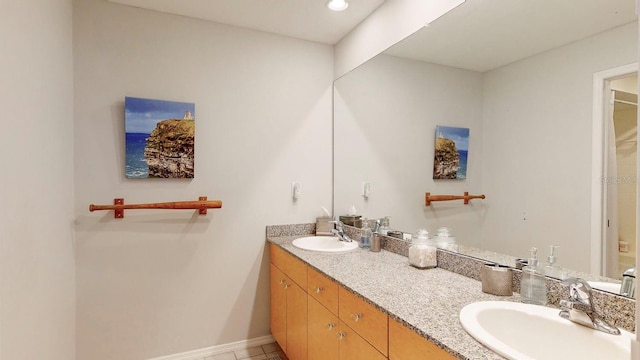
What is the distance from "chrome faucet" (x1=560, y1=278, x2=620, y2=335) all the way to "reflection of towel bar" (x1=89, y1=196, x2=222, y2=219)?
1.93 m

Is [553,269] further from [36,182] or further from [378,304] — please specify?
[36,182]

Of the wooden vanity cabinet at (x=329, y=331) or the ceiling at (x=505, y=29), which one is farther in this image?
the wooden vanity cabinet at (x=329, y=331)

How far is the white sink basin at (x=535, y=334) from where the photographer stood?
892 millimetres

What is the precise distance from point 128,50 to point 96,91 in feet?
1.09

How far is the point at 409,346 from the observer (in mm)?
1033

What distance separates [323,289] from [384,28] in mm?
1633

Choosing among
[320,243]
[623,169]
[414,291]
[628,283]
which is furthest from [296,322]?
[623,169]

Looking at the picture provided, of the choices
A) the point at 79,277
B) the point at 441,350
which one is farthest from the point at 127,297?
the point at 441,350

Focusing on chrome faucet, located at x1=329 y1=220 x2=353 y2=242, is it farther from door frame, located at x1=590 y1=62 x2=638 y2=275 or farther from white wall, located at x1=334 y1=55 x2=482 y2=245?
door frame, located at x1=590 y1=62 x2=638 y2=275

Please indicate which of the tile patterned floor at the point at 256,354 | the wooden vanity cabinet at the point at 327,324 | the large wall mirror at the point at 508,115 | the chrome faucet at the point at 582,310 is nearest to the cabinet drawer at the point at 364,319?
the wooden vanity cabinet at the point at 327,324

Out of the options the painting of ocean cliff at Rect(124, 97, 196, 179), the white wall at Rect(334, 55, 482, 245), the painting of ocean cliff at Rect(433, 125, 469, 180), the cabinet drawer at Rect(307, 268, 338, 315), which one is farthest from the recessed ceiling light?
the cabinet drawer at Rect(307, 268, 338, 315)

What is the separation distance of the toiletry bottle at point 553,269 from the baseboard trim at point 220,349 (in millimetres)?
1979

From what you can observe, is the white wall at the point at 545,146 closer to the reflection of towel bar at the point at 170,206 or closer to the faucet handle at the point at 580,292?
the faucet handle at the point at 580,292

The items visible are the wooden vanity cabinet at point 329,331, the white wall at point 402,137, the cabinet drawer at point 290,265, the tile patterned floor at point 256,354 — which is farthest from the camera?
the tile patterned floor at point 256,354
